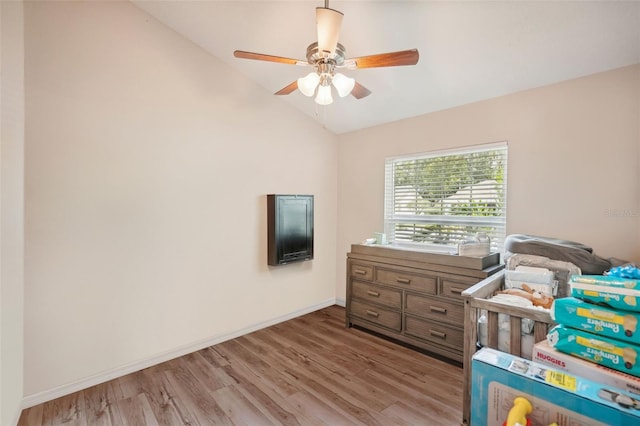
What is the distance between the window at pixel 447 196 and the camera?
2893 mm

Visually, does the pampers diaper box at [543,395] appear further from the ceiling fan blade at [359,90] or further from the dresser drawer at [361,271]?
the ceiling fan blade at [359,90]

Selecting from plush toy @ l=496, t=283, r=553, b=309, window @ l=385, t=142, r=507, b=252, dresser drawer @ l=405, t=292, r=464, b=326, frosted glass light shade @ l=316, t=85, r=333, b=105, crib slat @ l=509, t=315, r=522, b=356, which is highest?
frosted glass light shade @ l=316, t=85, r=333, b=105

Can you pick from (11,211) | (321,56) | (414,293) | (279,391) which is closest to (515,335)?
(414,293)

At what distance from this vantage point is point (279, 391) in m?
2.28

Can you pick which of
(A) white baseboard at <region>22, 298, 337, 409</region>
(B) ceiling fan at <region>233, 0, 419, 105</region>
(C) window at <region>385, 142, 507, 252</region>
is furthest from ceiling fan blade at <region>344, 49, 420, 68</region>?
(A) white baseboard at <region>22, 298, 337, 409</region>

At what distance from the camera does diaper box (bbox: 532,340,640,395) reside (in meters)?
1.26

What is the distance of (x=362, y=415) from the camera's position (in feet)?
6.60

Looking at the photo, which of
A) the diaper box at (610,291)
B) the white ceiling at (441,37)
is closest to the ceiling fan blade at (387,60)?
the white ceiling at (441,37)

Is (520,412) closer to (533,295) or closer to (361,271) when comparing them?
(533,295)

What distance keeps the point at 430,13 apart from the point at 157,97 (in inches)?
89.7

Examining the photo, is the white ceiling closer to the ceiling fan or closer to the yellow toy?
the ceiling fan

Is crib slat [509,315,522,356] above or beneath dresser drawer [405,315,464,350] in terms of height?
above

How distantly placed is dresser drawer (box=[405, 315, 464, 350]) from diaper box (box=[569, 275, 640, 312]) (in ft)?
4.24

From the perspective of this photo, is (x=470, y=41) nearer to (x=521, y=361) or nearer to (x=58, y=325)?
(x=521, y=361)
